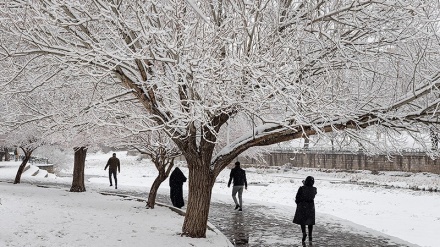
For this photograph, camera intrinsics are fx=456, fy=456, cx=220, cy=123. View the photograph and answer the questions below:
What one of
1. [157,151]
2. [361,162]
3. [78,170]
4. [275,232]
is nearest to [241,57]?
[275,232]

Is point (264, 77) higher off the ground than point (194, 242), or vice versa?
point (264, 77)

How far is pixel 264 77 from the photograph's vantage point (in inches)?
236

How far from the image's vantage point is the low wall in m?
37.4

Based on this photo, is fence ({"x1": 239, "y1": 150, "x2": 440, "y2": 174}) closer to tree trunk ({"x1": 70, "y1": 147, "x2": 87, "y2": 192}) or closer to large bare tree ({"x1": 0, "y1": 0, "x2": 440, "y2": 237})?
tree trunk ({"x1": 70, "y1": 147, "x2": 87, "y2": 192})

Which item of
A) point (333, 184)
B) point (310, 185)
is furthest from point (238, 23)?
point (333, 184)

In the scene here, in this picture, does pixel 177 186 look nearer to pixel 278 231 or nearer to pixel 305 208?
pixel 278 231

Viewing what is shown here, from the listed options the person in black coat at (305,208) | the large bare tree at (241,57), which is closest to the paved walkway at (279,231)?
the person in black coat at (305,208)

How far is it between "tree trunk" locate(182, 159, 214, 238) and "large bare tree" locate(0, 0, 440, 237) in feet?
0.07

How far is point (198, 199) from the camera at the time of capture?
Answer: 361 inches

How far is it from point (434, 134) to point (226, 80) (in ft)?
16.3

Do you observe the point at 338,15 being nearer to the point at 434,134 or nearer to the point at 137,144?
the point at 434,134

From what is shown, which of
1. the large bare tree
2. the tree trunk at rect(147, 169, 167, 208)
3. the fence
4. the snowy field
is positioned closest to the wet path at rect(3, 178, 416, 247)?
the snowy field

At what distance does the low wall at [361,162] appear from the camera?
37375 millimetres

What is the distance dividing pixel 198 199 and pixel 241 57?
3.78 meters
